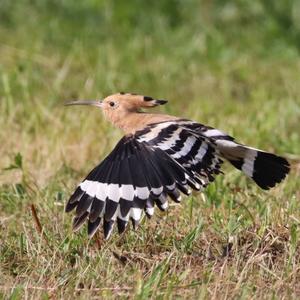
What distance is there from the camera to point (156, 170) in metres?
3.10

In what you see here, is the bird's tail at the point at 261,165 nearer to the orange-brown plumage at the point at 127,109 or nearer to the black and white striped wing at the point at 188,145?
the black and white striped wing at the point at 188,145

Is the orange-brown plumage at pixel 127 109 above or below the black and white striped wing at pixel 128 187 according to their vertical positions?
above

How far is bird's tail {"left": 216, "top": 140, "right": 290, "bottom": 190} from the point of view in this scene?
11.0 ft

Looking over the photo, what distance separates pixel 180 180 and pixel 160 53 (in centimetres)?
277

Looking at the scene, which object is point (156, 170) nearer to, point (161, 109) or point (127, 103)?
point (127, 103)

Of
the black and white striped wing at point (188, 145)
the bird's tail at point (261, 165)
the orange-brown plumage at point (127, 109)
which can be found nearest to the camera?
the black and white striped wing at point (188, 145)

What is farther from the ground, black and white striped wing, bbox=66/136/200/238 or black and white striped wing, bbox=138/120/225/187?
black and white striped wing, bbox=138/120/225/187

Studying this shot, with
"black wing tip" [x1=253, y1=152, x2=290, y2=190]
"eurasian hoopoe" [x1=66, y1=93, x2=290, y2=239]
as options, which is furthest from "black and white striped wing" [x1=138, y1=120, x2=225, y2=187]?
"black wing tip" [x1=253, y1=152, x2=290, y2=190]

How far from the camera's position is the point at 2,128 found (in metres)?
4.56

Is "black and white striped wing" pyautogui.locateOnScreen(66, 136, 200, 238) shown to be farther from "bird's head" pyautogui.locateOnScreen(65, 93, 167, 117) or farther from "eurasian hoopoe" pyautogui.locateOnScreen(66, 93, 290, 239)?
"bird's head" pyautogui.locateOnScreen(65, 93, 167, 117)

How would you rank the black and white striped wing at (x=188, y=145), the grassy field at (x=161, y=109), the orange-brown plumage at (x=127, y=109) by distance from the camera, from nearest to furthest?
the grassy field at (x=161, y=109) < the black and white striped wing at (x=188, y=145) < the orange-brown plumage at (x=127, y=109)

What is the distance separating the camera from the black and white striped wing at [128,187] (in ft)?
9.84

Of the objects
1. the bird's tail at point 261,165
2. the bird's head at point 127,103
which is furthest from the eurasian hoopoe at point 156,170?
the bird's head at point 127,103

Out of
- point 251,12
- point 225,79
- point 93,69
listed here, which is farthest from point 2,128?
point 251,12
